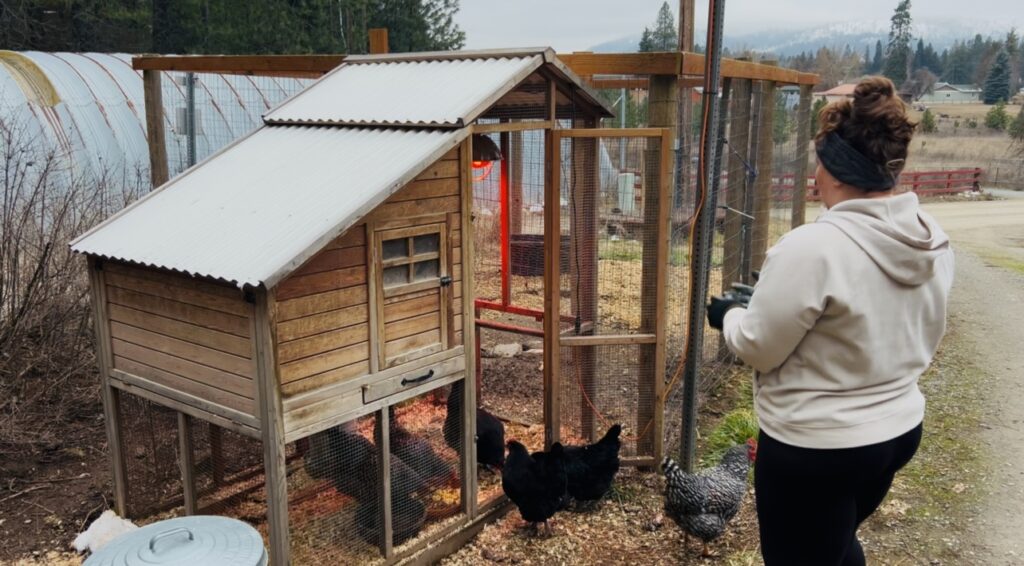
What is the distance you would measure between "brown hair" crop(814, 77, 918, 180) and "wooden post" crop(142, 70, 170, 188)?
Answer: 18.8 ft

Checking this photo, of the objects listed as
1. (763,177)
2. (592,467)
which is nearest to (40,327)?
(592,467)

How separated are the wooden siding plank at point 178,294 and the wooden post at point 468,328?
1.14 m

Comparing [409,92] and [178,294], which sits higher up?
[409,92]

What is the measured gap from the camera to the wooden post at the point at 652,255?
4.69m

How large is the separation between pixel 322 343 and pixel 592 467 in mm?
1908

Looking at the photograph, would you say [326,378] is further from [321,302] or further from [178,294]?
[178,294]

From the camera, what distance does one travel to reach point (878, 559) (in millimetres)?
4379

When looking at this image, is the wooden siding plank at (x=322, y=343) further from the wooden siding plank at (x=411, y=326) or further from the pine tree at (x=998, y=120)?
the pine tree at (x=998, y=120)

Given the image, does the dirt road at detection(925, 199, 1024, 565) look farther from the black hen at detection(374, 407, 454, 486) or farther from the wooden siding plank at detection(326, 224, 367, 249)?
the wooden siding plank at detection(326, 224, 367, 249)

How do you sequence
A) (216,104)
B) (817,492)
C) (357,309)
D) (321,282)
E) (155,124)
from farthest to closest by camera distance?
(216,104) < (155,124) < (357,309) < (321,282) < (817,492)

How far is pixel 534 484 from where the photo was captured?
4.32 metres

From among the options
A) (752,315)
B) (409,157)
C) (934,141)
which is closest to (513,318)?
(409,157)

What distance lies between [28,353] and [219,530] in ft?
11.0

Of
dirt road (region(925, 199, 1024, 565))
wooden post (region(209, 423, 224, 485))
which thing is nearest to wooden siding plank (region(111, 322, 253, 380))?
wooden post (region(209, 423, 224, 485))
